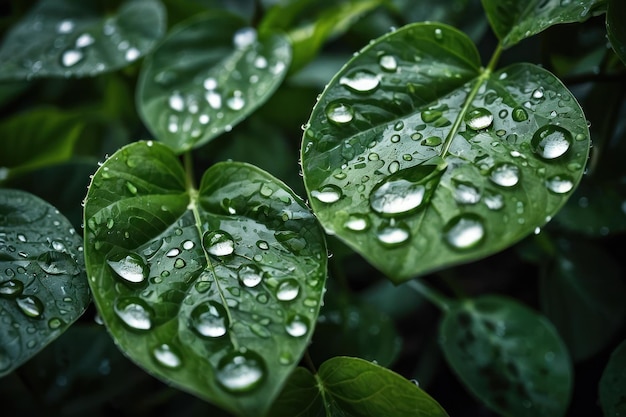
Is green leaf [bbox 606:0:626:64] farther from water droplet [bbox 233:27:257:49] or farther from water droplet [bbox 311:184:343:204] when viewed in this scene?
water droplet [bbox 233:27:257:49]

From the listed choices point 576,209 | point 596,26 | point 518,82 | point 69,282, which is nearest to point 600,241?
point 576,209

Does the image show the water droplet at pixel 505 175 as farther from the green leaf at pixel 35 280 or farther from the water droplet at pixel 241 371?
the green leaf at pixel 35 280

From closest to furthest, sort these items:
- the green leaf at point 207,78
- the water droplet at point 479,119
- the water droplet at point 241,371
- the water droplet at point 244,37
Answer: the water droplet at point 241,371 → the water droplet at point 479,119 → the green leaf at point 207,78 → the water droplet at point 244,37

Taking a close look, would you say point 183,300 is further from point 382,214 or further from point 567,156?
point 567,156

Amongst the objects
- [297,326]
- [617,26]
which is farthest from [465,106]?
[297,326]

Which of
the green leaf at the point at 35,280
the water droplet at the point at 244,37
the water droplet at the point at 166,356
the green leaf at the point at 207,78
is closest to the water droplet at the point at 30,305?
the green leaf at the point at 35,280

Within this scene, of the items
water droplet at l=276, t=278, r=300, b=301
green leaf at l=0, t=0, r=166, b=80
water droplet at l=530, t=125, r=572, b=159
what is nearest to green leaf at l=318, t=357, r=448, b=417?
water droplet at l=276, t=278, r=300, b=301
